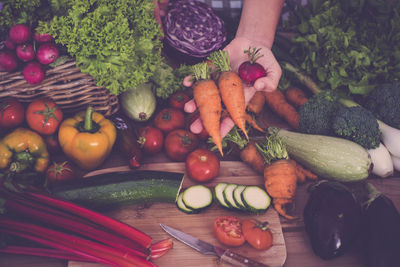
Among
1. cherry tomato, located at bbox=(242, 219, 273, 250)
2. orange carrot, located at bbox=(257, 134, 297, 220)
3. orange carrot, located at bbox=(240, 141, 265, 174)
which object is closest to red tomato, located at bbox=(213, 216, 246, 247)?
cherry tomato, located at bbox=(242, 219, 273, 250)

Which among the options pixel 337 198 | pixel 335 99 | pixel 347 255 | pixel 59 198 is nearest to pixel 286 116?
pixel 335 99

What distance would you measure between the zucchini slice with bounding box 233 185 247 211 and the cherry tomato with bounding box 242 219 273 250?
0.11 metres

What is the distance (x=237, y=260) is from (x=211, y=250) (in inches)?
4.6

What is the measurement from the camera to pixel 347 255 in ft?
4.52

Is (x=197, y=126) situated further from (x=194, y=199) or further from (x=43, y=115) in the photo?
(x=43, y=115)

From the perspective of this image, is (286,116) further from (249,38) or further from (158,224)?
(158,224)

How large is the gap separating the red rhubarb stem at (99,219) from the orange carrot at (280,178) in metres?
0.62

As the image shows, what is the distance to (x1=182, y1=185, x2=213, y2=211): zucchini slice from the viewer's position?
4.70ft

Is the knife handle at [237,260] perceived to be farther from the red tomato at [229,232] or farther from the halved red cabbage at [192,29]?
the halved red cabbage at [192,29]

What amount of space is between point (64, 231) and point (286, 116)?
1.41 meters

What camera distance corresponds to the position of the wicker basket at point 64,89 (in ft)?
4.88

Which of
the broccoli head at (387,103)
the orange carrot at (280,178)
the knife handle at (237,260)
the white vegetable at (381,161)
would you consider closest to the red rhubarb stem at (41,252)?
the knife handle at (237,260)

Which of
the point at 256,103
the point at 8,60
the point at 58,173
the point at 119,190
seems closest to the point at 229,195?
the point at 119,190

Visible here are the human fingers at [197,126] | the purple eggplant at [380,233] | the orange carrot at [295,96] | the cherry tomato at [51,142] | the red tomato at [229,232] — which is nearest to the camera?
the purple eggplant at [380,233]
